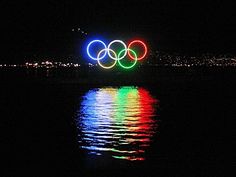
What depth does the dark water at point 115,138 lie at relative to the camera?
9.80 metres

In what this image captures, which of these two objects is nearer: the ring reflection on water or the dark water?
the dark water

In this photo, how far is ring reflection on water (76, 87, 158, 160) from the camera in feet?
39.1

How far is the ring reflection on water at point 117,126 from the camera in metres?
11.9

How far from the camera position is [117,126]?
15953 millimetres

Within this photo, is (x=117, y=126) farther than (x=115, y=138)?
Yes

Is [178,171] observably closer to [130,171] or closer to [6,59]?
[130,171]

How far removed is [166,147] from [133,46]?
161 feet

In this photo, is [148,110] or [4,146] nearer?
[4,146]

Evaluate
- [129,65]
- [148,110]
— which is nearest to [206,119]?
[148,110]

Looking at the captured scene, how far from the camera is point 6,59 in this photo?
343 ft

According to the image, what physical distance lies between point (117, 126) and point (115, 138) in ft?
7.81

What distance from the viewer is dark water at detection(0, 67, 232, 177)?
980cm

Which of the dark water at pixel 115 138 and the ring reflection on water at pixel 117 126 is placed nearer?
→ the dark water at pixel 115 138

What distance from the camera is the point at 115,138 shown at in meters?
13.6
